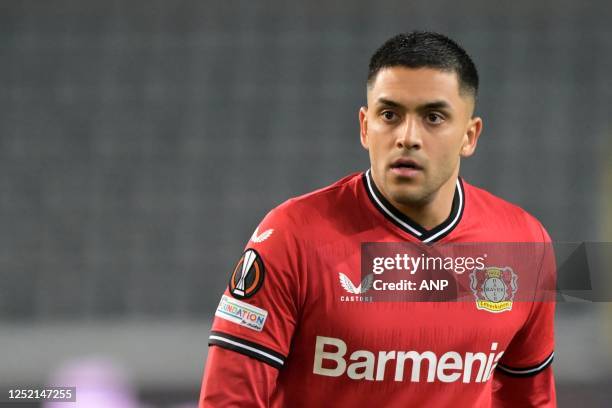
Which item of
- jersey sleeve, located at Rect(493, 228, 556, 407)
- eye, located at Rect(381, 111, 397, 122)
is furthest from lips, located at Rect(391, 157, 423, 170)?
jersey sleeve, located at Rect(493, 228, 556, 407)

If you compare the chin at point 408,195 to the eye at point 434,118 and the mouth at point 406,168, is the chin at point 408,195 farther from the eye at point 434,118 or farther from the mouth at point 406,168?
the eye at point 434,118

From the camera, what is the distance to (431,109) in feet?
7.46

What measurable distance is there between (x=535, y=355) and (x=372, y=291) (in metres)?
0.54

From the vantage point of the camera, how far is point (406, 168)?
89.4 inches

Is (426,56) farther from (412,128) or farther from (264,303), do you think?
(264,303)

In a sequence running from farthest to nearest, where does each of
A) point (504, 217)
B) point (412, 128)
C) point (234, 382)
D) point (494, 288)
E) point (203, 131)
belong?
point (203, 131) → point (504, 217) → point (494, 288) → point (412, 128) → point (234, 382)

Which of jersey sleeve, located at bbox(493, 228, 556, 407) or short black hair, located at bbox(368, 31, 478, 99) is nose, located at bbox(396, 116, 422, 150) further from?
jersey sleeve, located at bbox(493, 228, 556, 407)

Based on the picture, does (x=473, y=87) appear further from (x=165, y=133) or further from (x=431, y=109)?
(x=165, y=133)

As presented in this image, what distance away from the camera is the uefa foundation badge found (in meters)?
2.40

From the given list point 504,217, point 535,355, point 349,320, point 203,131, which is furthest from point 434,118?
point 203,131

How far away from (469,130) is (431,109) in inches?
8.7

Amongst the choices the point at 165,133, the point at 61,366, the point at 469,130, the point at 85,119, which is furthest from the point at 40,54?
the point at 469,130

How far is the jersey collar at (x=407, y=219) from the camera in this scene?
7.88ft

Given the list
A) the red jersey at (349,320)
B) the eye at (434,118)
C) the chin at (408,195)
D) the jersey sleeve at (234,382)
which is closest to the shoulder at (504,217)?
the red jersey at (349,320)
